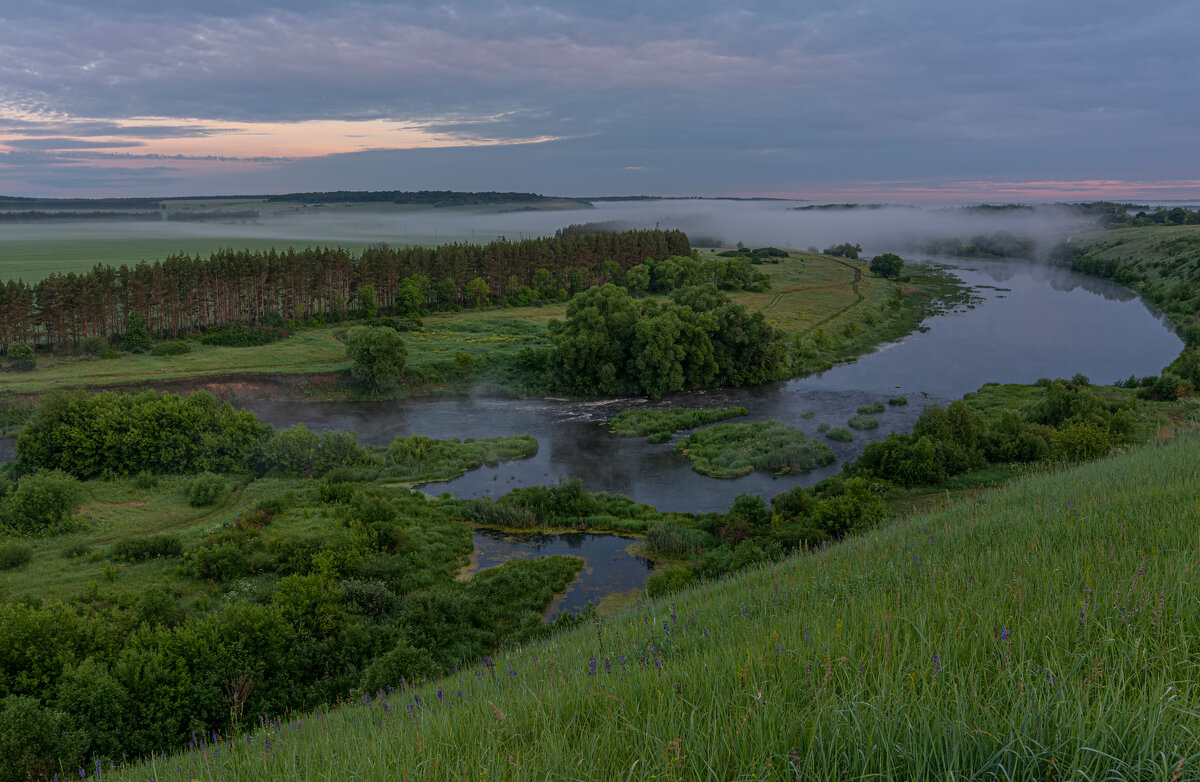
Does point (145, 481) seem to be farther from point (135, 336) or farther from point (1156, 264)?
point (1156, 264)

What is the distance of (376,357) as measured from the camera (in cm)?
5034

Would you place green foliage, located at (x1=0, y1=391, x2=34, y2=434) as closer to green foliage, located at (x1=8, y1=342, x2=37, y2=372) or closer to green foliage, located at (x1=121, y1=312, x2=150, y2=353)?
green foliage, located at (x1=8, y1=342, x2=37, y2=372)

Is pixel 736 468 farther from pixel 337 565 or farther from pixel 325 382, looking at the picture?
pixel 325 382

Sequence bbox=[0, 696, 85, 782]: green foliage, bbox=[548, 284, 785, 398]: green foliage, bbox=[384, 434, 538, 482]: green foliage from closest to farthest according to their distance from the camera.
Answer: bbox=[0, 696, 85, 782]: green foliage < bbox=[384, 434, 538, 482]: green foliage < bbox=[548, 284, 785, 398]: green foliage

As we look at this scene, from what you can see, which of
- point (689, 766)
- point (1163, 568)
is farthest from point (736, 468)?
point (689, 766)

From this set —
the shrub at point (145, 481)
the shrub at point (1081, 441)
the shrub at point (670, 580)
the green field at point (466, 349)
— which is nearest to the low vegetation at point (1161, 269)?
the shrub at point (1081, 441)

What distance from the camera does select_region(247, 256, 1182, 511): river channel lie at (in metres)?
33.6

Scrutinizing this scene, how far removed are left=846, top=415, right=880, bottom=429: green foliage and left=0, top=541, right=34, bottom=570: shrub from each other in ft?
122

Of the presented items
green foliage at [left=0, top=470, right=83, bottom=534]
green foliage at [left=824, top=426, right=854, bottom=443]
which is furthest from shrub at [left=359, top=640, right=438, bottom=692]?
green foliage at [left=824, top=426, right=854, bottom=443]

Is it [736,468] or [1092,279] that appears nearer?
[736,468]

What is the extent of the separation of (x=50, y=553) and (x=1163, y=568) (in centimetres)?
2870

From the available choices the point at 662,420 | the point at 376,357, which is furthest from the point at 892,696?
the point at 376,357

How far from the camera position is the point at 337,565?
2138 centimetres

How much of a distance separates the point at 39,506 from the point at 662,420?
30.2 m
